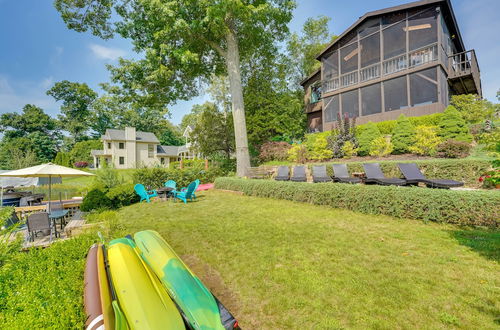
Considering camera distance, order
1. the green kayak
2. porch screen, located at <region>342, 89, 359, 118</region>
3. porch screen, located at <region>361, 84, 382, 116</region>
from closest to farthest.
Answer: the green kayak < porch screen, located at <region>361, 84, 382, 116</region> < porch screen, located at <region>342, 89, 359, 118</region>

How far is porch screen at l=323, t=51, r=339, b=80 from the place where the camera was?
19500 millimetres

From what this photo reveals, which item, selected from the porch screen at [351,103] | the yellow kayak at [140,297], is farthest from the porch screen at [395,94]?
the yellow kayak at [140,297]

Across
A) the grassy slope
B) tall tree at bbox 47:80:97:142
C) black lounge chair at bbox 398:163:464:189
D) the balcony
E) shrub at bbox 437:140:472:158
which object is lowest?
the grassy slope

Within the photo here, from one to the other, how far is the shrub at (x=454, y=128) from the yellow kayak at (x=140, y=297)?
14.7 m

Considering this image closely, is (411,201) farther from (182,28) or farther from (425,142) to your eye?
(182,28)

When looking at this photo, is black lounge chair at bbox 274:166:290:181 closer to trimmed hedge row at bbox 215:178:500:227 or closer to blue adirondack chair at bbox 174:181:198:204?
trimmed hedge row at bbox 215:178:500:227

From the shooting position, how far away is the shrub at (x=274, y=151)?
17300 mm

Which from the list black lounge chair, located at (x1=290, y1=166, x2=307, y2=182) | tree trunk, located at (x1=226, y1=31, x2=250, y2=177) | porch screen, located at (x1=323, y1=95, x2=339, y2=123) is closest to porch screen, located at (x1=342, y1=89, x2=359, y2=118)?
porch screen, located at (x1=323, y1=95, x2=339, y2=123)

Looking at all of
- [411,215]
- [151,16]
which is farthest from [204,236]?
[151,16]

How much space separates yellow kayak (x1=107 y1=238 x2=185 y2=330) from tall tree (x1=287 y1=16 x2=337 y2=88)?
98.1 feet

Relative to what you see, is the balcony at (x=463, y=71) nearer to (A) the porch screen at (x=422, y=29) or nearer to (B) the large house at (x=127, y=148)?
(A) the porch screen at (x=422, y=29)

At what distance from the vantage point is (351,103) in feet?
59.0

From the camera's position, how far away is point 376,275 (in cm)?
311

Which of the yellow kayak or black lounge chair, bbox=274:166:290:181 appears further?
black lounge chair, bbox=274:166:290:181
